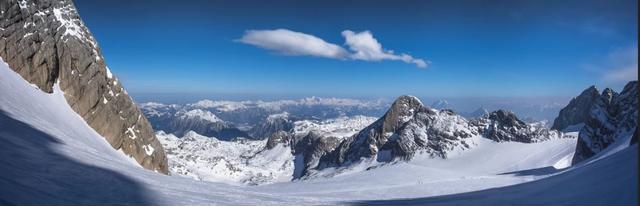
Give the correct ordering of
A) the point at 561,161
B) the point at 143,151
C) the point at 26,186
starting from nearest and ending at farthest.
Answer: the point at 26,186
the point at 143,151
the point at 561,161

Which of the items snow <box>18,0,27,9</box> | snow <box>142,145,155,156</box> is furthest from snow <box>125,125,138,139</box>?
snow <box>18,0,27,9</box>

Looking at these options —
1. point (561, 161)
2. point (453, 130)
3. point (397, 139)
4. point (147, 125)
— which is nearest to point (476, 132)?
point (453, 130)

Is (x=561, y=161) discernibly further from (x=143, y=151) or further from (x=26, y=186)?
(x=26, y=186)

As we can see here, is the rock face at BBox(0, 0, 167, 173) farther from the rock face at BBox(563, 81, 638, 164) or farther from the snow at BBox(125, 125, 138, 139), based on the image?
the rock face at BBox(563, 81, 638, 164)

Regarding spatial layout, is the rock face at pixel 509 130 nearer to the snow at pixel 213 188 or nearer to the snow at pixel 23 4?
the snow at pixel 23 4

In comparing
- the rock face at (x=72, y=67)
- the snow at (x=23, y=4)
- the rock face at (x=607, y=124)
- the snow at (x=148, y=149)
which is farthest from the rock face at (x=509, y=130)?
the snow at (x=23, y=4)

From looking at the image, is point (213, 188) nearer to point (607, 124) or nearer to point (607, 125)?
point (607, 125)
